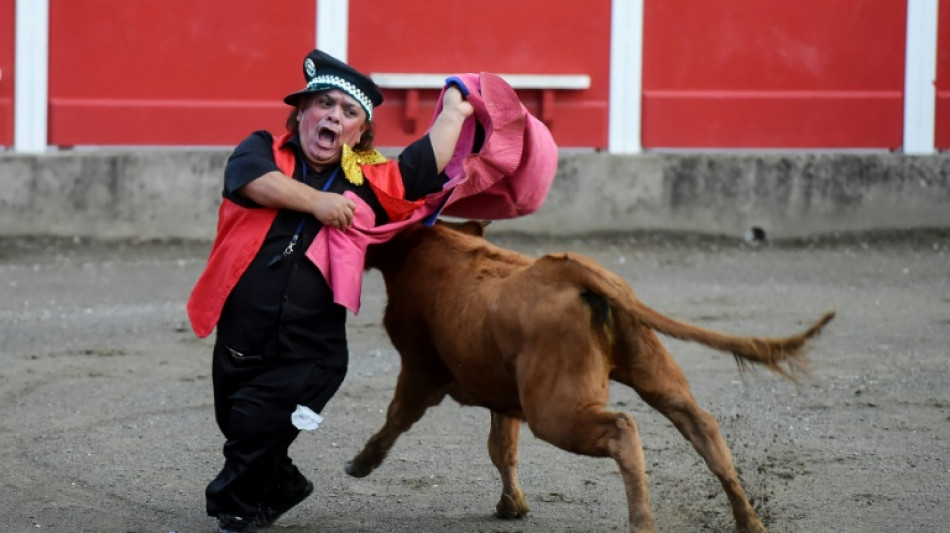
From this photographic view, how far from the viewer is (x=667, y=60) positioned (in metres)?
12.4

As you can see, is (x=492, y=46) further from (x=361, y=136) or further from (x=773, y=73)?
(x=361, y=136)

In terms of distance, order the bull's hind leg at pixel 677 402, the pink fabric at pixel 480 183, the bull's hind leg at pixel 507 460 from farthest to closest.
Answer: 1. the bull's hind leg at pixel 507 460
2. the pink fabric at pixel 480 183
3. the bull's hind leg at pixel 677 402

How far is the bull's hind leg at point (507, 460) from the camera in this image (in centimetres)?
537

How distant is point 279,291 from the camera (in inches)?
193

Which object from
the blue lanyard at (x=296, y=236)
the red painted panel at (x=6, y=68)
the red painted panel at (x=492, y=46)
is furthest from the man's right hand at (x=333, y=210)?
the red painted panel at (x=6, y=68)

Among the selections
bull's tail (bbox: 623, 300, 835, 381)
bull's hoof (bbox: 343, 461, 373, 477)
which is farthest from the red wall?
bull's tail (bbox: 623, 300, 835, 381)

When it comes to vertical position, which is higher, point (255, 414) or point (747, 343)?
point (747, 343)

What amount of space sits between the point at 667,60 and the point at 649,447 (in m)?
6.55

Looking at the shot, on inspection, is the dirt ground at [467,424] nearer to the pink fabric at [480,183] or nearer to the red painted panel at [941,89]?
the pink fabric at [480,183]

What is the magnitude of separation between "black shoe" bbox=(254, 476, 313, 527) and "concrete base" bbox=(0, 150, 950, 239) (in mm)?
6685

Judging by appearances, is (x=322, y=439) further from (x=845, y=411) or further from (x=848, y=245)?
(x=848, y=245)

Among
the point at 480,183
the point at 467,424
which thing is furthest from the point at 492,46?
the point at 480,183

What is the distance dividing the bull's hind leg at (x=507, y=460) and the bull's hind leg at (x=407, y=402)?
0.26m

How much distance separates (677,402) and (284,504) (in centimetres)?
145
